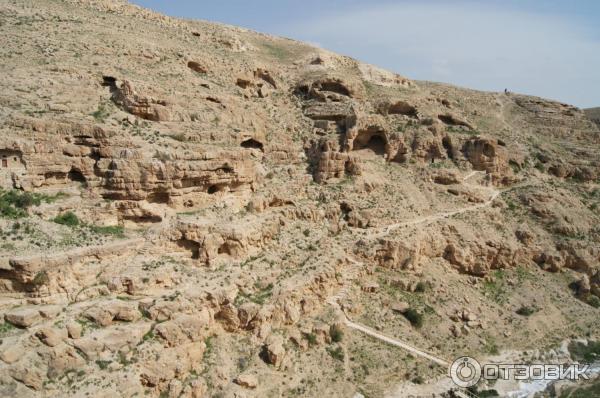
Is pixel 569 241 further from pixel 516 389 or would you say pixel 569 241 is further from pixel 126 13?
pixel 126 13

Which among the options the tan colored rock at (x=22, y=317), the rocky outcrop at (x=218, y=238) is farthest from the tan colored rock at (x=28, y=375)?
the rocky outcrop at (x=218, y=238)

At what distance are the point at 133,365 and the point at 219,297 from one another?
6.22m

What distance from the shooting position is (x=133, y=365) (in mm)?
23047

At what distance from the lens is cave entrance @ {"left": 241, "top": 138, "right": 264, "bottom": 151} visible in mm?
39681

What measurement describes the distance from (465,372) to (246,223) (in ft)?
55.6

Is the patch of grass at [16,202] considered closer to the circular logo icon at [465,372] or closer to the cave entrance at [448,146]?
the circular logo icon at [465,372]

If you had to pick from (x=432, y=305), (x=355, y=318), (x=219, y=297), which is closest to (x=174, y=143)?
(x=219, y=297)

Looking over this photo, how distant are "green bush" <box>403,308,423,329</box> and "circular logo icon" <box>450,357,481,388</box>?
127 inches

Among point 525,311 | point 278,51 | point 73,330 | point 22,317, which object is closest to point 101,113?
point 22,317

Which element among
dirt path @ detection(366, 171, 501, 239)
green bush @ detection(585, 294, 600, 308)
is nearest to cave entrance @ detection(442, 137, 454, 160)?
dirt path @ detection(366, 171, 501, 239)

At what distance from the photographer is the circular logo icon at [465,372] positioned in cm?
3101

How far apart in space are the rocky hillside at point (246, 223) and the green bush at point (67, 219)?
73 millimetres

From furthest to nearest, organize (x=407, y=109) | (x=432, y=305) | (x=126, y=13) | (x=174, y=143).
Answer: (x=407, y=109) → (x=126, y=13) → (x=432, y=305) → (x=174, y=143)

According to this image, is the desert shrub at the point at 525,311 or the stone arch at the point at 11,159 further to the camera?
the desert shrub at the point at 525,311
